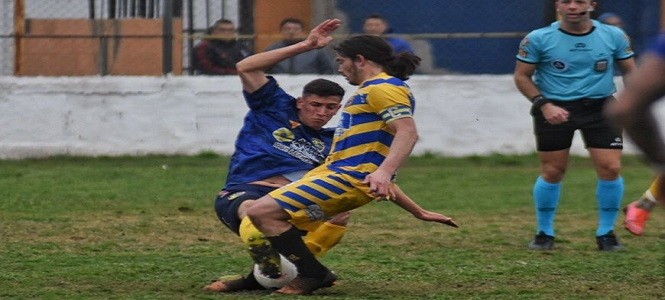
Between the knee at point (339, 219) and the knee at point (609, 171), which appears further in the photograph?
the knee at point (609, 171)

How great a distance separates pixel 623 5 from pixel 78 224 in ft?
31.3

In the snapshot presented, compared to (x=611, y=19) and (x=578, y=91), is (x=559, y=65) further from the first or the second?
(x=611, y=19)

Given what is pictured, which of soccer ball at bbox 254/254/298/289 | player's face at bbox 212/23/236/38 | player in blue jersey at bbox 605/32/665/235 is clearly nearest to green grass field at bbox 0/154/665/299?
soccer ball at bbox 254/254/298/289

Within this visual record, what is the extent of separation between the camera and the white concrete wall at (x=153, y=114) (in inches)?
612

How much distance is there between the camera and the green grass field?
278 inches

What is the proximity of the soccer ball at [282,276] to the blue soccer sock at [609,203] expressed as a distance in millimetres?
2812

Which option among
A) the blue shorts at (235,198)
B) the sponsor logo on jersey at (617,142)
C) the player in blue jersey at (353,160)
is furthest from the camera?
the sponsor logo on jersey at (617,142)

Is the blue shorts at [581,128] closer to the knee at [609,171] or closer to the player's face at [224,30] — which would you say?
the knee at [609,171]

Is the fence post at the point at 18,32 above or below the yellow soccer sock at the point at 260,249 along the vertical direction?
below

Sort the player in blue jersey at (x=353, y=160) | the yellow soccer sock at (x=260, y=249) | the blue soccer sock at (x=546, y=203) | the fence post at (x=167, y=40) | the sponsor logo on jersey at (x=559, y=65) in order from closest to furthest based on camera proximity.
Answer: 1. the player in blue jersey at (x=353, y=160)
2. the yellow soccer sock at (x=260, y=249)
3. the sponsor logo on jersey at (x=559, y=65)
4. the blue soccer sock at (x=546, y=203)
5. the fence post at (x=167, y=40)

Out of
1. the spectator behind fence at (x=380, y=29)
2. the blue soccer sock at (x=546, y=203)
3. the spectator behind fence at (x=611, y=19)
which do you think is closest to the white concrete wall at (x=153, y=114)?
the spectator behind fence at (x=380, y=29)

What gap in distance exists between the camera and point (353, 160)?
6516 mm

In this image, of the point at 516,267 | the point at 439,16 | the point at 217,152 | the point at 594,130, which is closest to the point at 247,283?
the point at 516,267

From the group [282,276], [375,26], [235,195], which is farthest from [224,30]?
[282,276]
